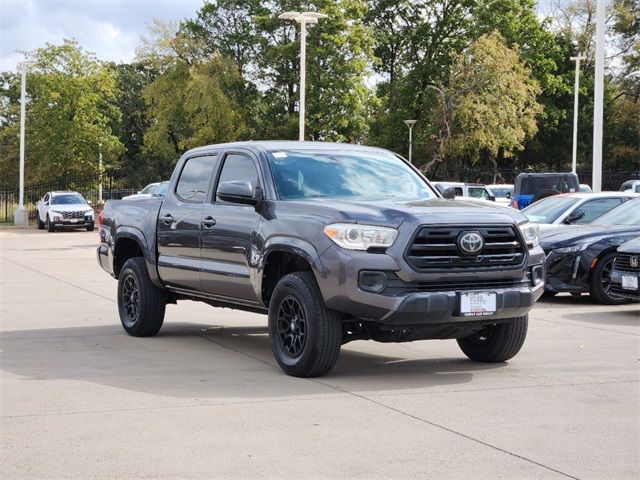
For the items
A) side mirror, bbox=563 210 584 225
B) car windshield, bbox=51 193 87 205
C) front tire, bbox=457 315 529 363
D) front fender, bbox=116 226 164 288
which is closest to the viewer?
front tire, bbox=457 315 529 363

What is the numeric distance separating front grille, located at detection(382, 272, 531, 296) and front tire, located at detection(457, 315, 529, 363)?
0.66 m

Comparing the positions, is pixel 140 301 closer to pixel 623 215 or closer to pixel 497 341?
pixel 497 341

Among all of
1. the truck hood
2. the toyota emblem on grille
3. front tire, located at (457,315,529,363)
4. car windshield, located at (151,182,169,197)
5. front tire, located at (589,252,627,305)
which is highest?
car windshield, located at (151,182,169,197)

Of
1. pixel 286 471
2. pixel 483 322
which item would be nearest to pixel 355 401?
pixel 483 322

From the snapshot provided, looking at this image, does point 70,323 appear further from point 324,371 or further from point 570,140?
point 570,140

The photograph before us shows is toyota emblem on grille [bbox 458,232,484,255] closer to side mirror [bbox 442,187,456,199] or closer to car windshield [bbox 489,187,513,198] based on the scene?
side mirror [bbox 442,187,456,199]

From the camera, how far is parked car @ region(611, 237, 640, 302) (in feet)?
41.8

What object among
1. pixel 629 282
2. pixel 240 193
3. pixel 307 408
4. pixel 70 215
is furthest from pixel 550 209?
pixel 70 215

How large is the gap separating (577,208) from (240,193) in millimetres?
9162

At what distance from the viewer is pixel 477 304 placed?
7.97m

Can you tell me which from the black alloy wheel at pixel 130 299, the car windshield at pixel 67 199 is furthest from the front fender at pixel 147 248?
the car windshield at pixel 67 199

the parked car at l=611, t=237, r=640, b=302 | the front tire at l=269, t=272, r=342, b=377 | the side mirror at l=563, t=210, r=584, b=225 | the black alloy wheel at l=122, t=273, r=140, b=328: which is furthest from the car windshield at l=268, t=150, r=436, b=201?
the side mirror at l=563, t=210, r=584, b=225

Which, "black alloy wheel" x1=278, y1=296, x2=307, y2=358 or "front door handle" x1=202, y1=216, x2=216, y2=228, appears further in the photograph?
"front door handle" x1=202, y1=216, x2=216, y2=228

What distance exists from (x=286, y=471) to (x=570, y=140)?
2612 inches
